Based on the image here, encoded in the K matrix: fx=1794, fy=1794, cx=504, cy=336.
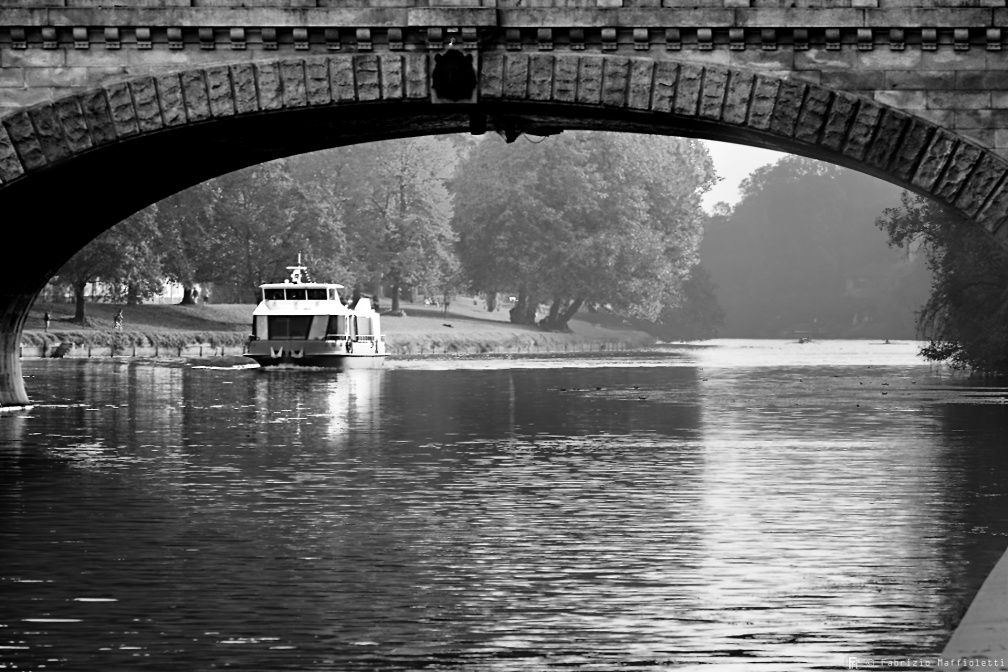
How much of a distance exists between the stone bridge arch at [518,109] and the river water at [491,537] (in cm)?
448

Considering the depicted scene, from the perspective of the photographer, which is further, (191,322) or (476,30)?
(191,322)

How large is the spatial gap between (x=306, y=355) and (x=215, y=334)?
60.0ft

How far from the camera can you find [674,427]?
36.0 metres

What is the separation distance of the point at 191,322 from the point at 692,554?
7828cm

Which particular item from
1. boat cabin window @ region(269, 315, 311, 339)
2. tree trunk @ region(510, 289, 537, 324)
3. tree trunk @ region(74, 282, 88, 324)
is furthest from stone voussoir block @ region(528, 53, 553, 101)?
tree trunk @ region(510, 289, 537, 324)

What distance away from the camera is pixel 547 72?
26.1 meters

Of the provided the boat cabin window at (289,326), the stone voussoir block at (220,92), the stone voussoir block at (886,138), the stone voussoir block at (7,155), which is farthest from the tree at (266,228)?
the stone voussoir block at (886,138)

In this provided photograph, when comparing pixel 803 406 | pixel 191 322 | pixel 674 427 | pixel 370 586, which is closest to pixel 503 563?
pixel 370 586

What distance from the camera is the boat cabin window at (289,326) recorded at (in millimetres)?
73250

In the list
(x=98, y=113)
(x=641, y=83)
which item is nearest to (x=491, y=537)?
(x=641, y=83)

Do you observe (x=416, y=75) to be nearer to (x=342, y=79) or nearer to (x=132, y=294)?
(x=342, y=79)

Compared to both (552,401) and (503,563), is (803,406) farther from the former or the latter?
(503,563)

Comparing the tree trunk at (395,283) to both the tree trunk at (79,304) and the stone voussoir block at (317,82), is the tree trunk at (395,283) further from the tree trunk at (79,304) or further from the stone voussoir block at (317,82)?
the stone voussoir block at (317,82)

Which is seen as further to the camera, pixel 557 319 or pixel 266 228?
pixel 557 319
